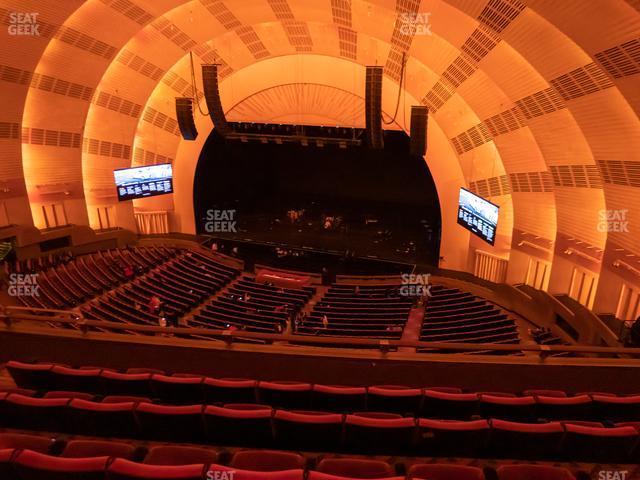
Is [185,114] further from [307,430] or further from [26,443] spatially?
[307,430]

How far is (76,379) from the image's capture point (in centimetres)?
483

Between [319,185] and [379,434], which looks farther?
[319,185]

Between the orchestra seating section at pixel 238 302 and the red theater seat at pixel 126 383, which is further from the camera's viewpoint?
the orchestra seating section at pixel 238 302

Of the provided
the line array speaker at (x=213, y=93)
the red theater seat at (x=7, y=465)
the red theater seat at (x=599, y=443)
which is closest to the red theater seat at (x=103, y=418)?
the red theater seat at (x=7, y=465)

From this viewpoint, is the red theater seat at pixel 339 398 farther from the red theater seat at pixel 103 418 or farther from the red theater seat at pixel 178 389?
the red theater seat at pixel 103 418

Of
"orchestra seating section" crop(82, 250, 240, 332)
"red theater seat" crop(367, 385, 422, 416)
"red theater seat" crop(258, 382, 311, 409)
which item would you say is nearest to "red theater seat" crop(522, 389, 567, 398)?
"red theater seat" crop(367, 385, 422, 416)

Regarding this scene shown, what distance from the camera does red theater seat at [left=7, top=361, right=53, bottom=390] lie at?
4883 millimetres

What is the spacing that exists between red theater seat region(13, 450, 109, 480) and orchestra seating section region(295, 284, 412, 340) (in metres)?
7.97

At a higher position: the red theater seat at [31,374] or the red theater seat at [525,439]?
the red theater seat at [525,439]

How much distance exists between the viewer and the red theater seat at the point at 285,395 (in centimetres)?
456

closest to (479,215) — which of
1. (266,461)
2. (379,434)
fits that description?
(379,434)

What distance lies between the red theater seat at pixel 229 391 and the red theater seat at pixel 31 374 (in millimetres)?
1862

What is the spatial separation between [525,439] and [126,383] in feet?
13.2

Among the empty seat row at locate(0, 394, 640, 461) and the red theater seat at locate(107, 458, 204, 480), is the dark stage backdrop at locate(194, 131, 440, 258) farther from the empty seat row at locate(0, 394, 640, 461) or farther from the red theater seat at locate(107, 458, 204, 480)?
the red theater seat at locate(107, 458, 204, 480)
